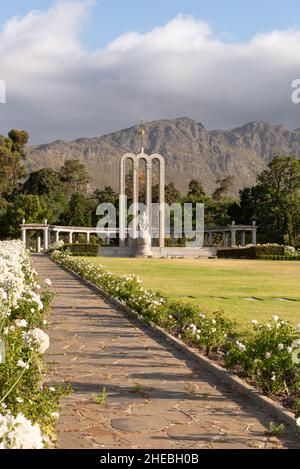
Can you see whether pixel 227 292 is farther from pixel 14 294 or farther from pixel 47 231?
pixel 47 231

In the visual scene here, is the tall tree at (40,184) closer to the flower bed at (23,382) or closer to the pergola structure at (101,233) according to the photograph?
the pergola structure at (101,233)

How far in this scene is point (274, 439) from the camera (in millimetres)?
4598

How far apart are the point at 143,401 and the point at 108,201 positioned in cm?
7772

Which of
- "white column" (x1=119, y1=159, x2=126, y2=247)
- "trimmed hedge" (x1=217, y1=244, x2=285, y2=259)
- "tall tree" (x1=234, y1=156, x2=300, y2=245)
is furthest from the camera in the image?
"tall tree" (x1=234, y1=156, x2=300, y2=245)

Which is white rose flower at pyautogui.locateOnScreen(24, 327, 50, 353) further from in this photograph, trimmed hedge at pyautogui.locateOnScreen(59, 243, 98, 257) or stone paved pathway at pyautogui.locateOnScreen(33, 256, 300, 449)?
trimmed hedge at pyautogui.locateOnScreen(59, 243, 98, 257)

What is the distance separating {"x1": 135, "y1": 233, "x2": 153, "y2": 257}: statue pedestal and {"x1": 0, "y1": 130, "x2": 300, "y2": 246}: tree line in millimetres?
17626

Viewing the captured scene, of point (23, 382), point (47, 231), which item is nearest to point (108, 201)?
point (47, 231)

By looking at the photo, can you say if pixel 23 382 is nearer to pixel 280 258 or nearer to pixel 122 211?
pixel 280 258

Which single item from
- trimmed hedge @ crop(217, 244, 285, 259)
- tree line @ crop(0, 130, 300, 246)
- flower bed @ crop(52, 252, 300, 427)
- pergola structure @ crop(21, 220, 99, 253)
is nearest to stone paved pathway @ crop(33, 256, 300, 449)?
flower bed @ crop(52, 252, 300, 427)

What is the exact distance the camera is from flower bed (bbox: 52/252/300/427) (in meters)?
5.89

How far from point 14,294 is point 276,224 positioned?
2539 inches

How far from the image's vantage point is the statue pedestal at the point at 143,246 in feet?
176

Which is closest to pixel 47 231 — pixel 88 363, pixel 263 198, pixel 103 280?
pixel 263 198

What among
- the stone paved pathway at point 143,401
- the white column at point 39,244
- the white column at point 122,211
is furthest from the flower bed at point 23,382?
the white column at point 39,244
